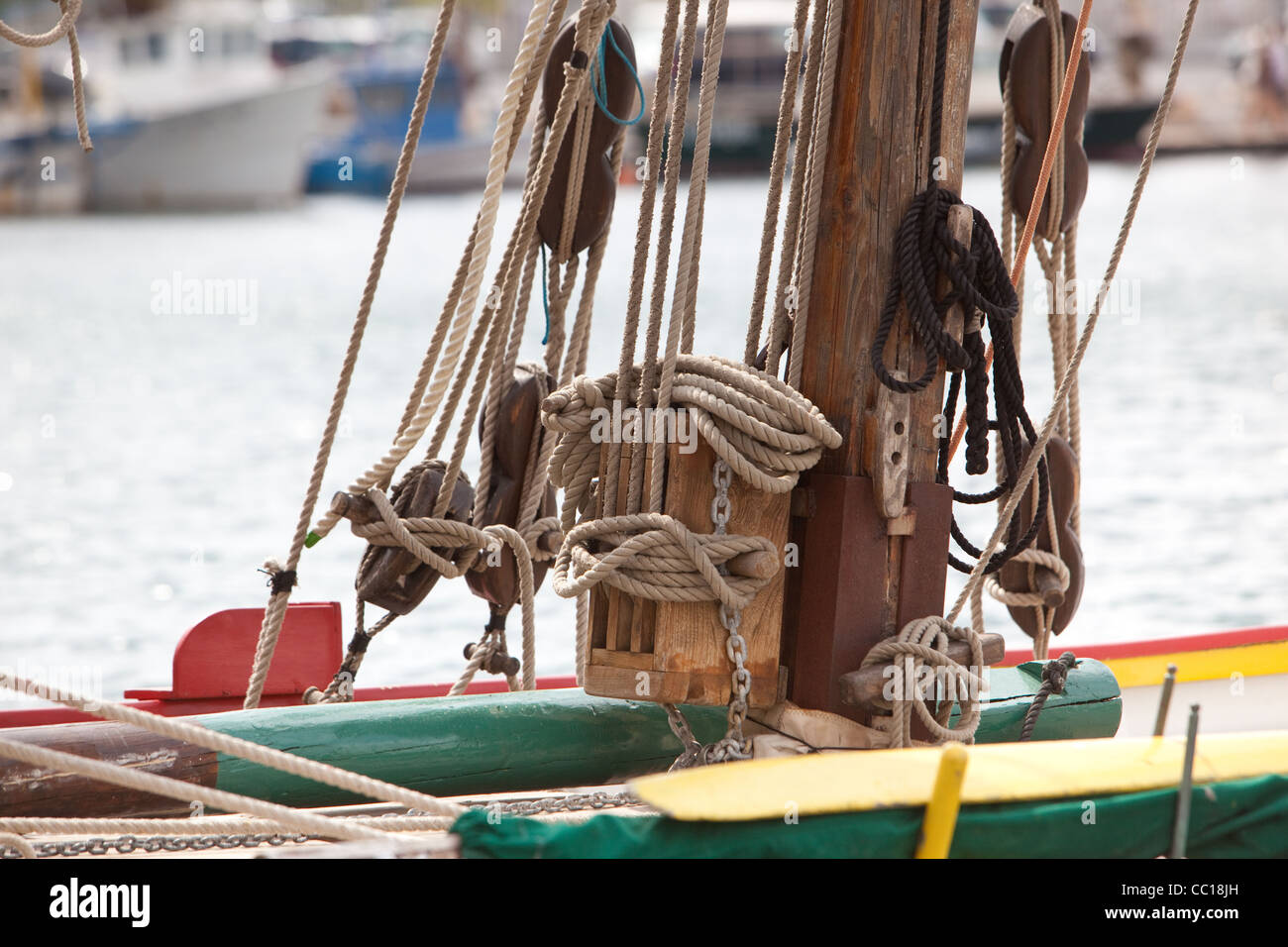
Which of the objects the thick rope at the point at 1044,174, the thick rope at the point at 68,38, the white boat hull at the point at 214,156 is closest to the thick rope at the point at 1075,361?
the thick rope at the point at 1044,174

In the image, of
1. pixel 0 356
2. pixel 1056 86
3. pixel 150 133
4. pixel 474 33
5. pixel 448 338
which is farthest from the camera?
pixel 474 33

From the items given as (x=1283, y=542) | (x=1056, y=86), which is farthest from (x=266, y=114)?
(x=1056, y=86)

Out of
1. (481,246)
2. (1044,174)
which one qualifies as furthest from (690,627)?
(1044,174)

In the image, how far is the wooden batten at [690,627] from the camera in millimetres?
2316

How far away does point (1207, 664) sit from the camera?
382cm

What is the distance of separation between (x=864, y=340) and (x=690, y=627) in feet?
1.83

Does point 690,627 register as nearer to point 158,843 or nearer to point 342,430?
point 158,843

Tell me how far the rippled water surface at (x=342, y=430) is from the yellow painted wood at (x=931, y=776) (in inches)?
151

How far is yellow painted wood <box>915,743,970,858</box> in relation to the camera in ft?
5.87

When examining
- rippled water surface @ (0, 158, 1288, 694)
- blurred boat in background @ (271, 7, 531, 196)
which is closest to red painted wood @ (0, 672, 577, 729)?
rippled water surface @ (0, 158, 1288, 694)

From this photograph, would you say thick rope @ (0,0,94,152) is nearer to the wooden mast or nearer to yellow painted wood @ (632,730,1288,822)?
the wooden mast

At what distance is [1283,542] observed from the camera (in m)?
7.88
